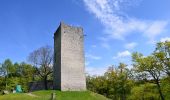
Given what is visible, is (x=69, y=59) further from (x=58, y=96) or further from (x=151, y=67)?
(x=151, y=67)

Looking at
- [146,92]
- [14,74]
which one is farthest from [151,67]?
[14,74]

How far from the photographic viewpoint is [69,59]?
133ft

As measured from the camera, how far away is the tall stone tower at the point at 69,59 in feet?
130

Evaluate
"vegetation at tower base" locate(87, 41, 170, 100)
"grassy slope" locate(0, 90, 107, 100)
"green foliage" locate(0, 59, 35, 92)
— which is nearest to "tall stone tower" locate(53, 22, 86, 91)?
"grassy slope" locate(0, 90, 107, 100)

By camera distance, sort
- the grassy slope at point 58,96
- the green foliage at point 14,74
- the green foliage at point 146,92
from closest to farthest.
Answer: the grassy slope at point 58,96 → the green foliage at point 146,92 → the green foliage at point 14,74

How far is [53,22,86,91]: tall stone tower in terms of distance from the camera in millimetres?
39750

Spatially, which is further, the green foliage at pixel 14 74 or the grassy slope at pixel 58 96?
the green foliage at pixel 14 74

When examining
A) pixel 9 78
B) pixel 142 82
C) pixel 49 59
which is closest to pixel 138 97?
pixel 142 82

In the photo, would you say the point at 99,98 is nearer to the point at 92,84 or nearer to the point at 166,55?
the point at 166,55

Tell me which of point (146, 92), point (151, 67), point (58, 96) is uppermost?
point (151, 67)

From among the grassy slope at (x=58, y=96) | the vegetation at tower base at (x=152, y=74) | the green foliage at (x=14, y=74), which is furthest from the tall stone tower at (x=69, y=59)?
the green foliage at (x=14, y=74)

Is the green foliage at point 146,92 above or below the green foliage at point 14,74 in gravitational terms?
below

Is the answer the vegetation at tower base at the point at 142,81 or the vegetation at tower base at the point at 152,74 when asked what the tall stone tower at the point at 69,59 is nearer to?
the vegetation at tower base at the point at 142,81

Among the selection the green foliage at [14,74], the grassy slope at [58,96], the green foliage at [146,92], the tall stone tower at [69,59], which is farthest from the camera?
the green foliage at [14,74]
